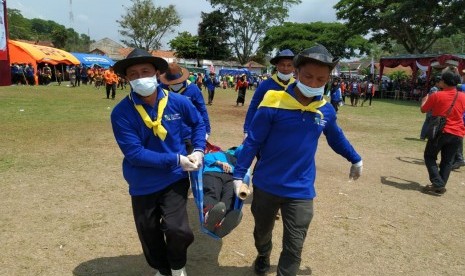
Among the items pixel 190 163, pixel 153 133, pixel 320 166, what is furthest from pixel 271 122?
pixel 320 166

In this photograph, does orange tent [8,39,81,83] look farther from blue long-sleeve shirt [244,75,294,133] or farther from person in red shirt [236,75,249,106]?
blue long-sleeve shirt [244,75,294,133]

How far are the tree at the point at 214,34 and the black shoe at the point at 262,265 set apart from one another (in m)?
67.6

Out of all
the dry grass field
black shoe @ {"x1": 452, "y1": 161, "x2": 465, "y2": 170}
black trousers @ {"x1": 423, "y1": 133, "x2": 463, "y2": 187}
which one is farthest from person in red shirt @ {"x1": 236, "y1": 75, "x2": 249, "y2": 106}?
black trousers @ {"x1": 423, "y1": 133, "x2": 463, "y2": 187}

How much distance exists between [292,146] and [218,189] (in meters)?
1.47

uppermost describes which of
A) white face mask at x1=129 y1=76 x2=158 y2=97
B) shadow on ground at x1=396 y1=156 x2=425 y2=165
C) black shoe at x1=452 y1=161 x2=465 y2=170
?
white face mask at x1=129 y1=76 x2=158 y2=97

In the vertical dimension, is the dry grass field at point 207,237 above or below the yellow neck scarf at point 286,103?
below

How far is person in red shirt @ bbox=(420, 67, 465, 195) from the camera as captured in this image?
6230mm

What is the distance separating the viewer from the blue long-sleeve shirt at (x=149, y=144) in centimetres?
287

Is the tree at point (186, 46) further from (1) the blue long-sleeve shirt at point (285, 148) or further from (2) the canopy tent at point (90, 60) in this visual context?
(1) the blue long-sleeve shirt at point (285, 148)

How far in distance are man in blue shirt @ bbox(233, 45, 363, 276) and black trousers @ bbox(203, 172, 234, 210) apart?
93cm

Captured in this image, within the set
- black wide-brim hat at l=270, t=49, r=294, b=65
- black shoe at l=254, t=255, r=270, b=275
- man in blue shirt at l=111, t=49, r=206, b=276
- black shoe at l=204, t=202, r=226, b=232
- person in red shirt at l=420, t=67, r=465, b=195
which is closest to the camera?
man in blue shirt at l=111, t=49, r=206, b=276

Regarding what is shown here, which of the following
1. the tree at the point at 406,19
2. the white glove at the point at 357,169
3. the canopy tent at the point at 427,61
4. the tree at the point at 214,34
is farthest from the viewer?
the tree at the point at 214,34

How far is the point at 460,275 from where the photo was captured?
3.75m

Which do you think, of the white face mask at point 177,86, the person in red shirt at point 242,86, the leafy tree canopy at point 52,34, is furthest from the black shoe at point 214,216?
the leafy tree canopy at point 52,34
